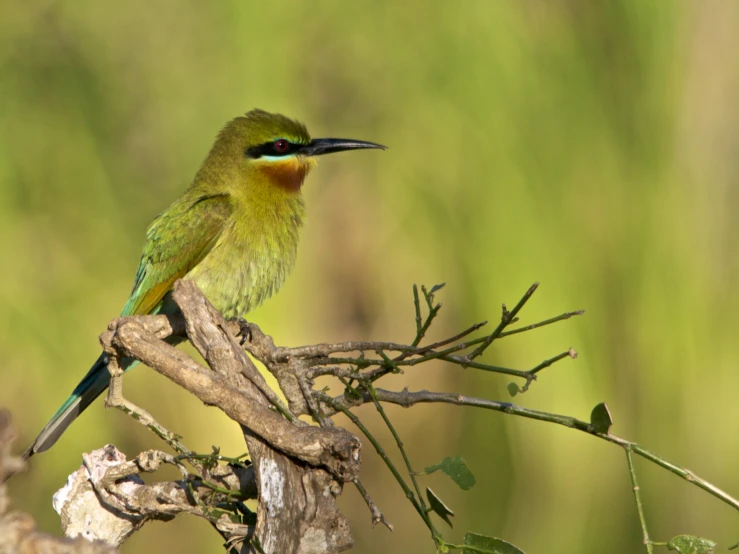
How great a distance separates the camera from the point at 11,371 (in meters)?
3.97

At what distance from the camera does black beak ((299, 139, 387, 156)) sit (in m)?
2.87

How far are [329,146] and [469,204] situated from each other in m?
A: 1.49

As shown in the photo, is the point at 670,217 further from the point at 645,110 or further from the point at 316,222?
the point at 316,222

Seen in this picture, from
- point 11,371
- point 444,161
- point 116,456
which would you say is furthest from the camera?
point 444,161

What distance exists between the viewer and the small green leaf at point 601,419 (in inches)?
50.7

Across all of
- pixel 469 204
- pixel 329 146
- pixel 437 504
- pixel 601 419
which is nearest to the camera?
pixel 601 419

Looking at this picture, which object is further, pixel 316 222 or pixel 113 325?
pixel 316 222

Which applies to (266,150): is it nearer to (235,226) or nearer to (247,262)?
(235,226)

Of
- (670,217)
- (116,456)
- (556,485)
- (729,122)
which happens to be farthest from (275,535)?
(729,122)

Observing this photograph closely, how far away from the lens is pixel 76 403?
93.7 inches

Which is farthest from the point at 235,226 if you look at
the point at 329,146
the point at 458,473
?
the point at 458,473

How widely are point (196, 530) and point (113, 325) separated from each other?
2.72 meters

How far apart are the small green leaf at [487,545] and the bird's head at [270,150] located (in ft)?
5.39

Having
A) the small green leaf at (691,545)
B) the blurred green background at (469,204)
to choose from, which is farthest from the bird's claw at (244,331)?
the blurred green background at (469,204)
